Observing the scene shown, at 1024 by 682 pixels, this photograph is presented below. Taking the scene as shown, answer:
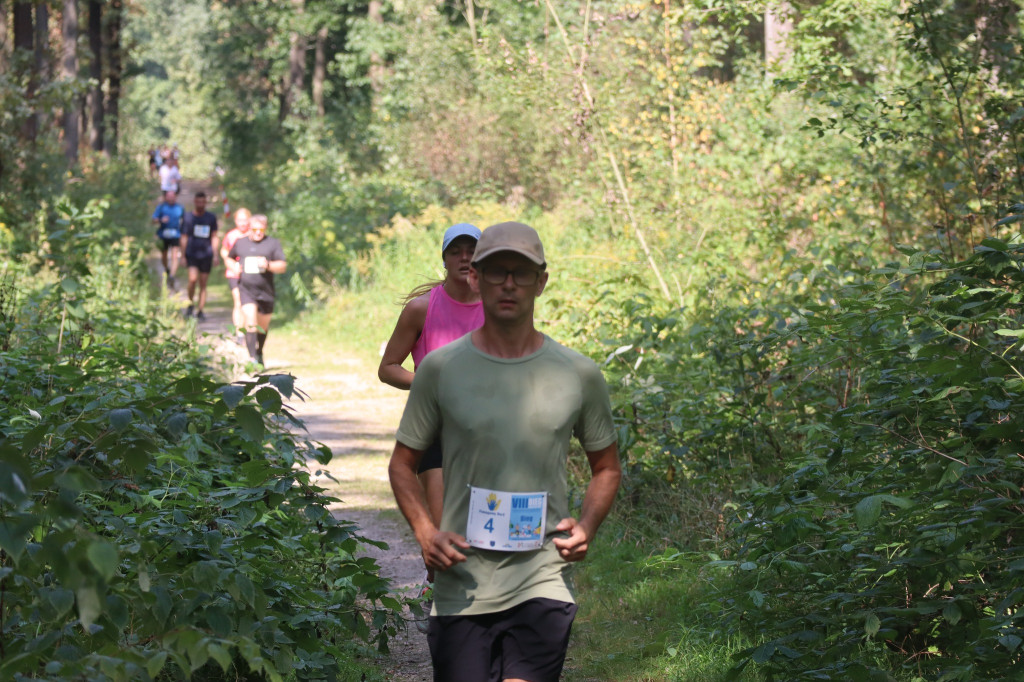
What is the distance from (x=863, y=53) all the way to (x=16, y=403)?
11.1 m

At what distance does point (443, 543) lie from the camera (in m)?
3.39

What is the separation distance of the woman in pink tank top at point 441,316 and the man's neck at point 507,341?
1.93 m

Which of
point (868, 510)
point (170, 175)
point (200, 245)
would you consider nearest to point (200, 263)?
point (200, 245)

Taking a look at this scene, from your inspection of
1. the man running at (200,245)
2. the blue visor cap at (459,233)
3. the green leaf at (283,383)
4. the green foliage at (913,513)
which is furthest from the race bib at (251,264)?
the green leaf at (283,383)

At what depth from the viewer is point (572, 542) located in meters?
3.43

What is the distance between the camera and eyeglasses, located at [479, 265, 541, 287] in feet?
11.4

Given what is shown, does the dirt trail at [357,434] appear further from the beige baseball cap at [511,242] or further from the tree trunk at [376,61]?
the tree trunk at [376,61]

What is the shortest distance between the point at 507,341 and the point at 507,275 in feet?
0.67

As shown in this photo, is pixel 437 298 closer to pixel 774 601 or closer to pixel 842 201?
pixel 774 601

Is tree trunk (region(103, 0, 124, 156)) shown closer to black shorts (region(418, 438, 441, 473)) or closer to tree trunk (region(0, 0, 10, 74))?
tree trunk (region(0, 0, 10, 74))

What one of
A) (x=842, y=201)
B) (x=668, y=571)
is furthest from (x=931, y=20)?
(x=668, y=571)

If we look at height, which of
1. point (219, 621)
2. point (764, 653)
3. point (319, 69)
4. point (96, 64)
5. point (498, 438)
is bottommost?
point (764, 653)

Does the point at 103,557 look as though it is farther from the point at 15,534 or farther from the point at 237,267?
the point at 237,267

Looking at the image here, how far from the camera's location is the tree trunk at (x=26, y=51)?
18.5 m
